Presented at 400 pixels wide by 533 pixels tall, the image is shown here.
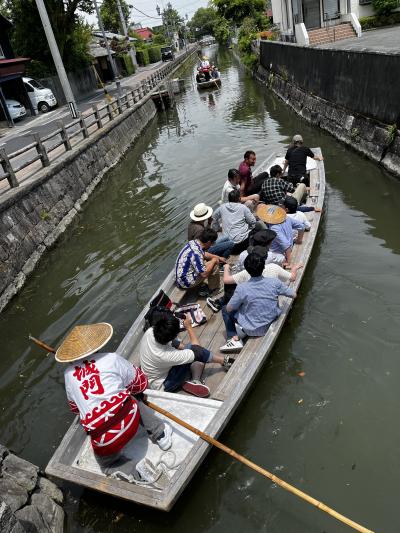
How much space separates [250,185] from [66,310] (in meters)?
4.73

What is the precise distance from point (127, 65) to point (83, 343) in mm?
51143

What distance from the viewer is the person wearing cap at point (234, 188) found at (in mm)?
8211

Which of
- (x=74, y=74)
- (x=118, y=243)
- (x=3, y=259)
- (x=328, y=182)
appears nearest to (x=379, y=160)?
(x=328, y=182)

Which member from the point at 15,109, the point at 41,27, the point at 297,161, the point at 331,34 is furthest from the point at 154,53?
the point at 297,161

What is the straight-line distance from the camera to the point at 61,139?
48.9 ft

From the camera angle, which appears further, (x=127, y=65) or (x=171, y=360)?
(x=127, y=65)

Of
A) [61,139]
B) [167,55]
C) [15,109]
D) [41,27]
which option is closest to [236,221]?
[61,139]

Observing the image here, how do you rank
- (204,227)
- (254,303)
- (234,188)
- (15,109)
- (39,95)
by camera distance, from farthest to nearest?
1. (39,95)
2. (15,109)
3. (234,188)
4. (204,227)
5. (254,303)

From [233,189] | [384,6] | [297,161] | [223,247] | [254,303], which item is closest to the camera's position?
[254,303]

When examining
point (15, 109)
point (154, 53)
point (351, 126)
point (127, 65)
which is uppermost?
point (154, 53)

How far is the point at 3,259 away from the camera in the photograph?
8.87 meters

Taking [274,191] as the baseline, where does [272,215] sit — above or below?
above

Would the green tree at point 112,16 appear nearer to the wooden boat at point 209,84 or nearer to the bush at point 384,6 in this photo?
the wooden boat at point 209,84

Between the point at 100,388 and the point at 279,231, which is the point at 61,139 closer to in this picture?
the point at 279,231
